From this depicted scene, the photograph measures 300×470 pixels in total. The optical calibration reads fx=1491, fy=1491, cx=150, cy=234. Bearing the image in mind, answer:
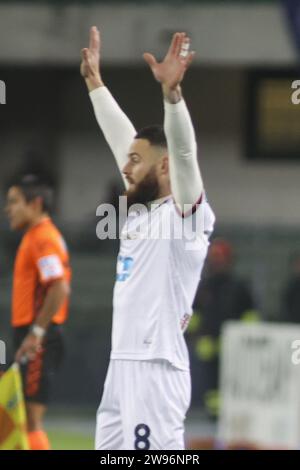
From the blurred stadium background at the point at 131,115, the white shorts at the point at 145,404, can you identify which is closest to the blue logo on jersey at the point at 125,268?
the white shorts at the point at 145,404

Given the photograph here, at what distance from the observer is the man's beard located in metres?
7.62

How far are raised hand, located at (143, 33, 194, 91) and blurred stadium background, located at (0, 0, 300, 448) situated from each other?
453 inches

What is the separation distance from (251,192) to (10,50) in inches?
174

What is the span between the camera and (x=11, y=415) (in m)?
8.85

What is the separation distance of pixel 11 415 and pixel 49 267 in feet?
5.21

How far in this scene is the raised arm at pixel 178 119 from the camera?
23.3 ft

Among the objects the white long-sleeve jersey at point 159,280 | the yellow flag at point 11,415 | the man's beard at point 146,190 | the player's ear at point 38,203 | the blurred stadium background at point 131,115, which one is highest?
the blurred stadium background at point 131,115

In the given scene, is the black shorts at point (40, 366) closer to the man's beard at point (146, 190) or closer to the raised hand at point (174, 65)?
the man's beard at point (146, 190)

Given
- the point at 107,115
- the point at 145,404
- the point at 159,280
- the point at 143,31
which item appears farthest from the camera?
the point at 143,31

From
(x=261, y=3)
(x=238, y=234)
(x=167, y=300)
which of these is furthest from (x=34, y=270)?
(x=261, y=3)

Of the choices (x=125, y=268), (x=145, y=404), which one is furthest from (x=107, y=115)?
(x=145, y=404)

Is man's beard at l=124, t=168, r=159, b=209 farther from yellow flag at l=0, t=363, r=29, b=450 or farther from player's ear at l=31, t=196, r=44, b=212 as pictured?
player's ear at l=31, t=196, r=44, b=212

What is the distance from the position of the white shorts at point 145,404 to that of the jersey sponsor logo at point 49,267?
102 inches

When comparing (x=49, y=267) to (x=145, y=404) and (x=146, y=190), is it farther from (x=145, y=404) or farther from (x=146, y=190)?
(x=145, y=404)
